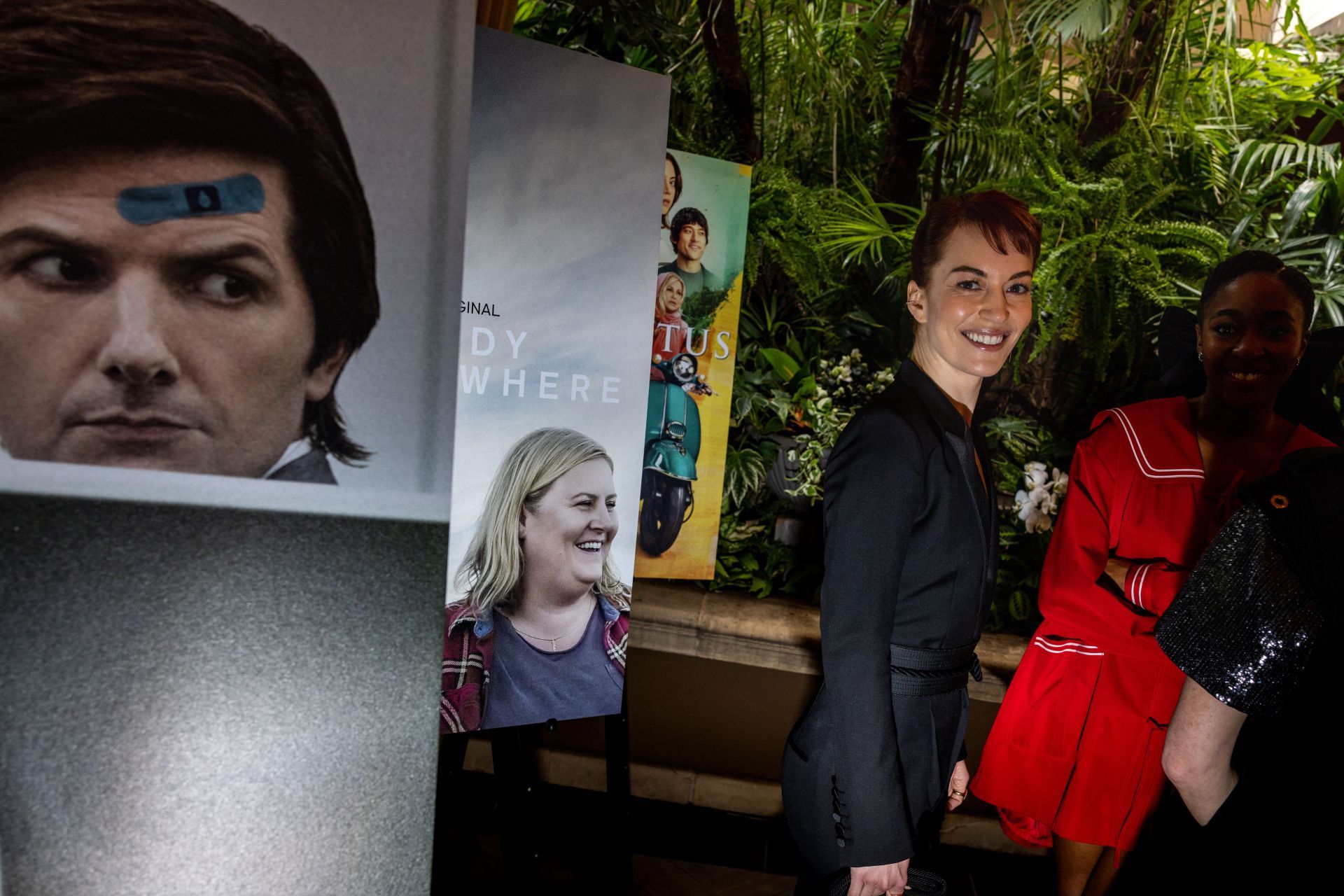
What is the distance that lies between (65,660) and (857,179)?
2.74m

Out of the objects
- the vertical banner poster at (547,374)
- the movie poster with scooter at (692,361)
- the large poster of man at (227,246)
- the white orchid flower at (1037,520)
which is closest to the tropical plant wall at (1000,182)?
the white orchid flower at (1037,520)

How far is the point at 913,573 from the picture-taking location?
1522 mm

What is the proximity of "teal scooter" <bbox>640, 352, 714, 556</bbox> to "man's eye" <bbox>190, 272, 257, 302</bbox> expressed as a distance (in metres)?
1.58

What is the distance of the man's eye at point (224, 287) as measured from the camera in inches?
32.1

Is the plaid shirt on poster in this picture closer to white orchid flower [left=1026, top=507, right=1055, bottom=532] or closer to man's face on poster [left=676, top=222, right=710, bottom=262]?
man's face on poster [left=676, top=222, right=710, bottom=262]

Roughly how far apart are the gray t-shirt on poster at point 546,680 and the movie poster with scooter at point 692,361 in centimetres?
51

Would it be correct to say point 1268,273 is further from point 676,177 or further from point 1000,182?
point 676,177

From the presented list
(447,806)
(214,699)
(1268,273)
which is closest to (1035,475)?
(1268,273)

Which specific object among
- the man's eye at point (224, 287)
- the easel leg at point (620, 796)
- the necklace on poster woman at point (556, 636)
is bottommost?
the easel leg at point (620, 796)

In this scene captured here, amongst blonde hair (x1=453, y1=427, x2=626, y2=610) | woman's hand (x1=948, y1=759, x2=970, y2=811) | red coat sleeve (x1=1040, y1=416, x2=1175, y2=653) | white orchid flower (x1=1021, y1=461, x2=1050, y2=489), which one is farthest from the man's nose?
white orchid flower (x1=1021, y1=461, x2=1050, y2=489)

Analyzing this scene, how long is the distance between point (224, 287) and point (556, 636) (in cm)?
124

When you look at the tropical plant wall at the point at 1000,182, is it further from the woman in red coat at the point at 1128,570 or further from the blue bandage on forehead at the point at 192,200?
the blue bandage on forehead at the point at 192,200

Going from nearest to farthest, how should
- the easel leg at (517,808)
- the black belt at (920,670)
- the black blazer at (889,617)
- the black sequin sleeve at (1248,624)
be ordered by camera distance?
the black sequin sleeve at (1248,624) < the black blazer at (889,617) < the black belt at (920,670) < the easel leg at (517,808)

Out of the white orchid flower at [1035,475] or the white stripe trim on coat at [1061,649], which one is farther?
the white orchid flower at [1035,475]
